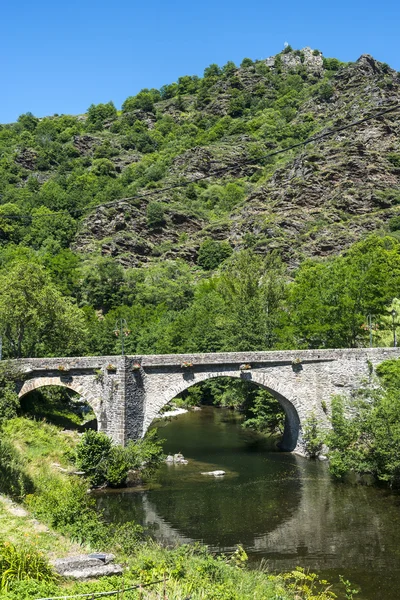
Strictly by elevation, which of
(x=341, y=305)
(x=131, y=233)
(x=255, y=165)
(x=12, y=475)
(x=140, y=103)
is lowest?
(x=12, y=475)

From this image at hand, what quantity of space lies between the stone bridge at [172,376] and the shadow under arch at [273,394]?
0.17 feet

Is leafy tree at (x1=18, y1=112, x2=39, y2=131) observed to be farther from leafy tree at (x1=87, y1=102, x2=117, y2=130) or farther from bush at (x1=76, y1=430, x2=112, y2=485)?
bush at (x1=76, y1=430, x2=112, y2=485)

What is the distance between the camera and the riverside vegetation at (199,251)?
62.7ft

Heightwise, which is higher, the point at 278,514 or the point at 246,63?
the point at 246,63

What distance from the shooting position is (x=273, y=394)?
29656 mm

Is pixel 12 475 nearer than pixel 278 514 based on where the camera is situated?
Yes

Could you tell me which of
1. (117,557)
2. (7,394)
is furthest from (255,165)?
(117,557)

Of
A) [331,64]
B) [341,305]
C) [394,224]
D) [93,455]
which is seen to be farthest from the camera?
[331,64]

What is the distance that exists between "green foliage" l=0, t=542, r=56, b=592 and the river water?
306 inches

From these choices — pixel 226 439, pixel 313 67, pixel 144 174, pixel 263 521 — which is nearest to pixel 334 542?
pixel 263 521

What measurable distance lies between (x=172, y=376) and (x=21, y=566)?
18866 mm

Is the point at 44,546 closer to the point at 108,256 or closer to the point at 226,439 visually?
the point at 226,439

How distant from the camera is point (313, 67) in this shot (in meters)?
135

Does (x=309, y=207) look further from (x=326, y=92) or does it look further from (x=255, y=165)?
(x=326, y=92)
